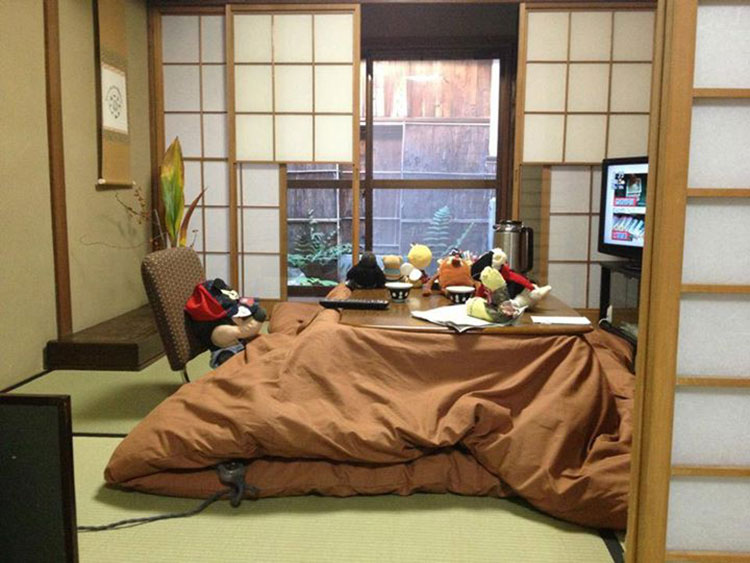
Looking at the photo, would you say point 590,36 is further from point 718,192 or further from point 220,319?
point 718,192

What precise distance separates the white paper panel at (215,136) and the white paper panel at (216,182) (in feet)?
0.27

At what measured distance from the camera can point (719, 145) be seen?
4.35 ft

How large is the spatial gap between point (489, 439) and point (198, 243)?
3.71 meters

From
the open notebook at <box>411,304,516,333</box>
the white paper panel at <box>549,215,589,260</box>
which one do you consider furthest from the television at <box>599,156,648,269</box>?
the open notebook at <box>411,304,516,333</box>

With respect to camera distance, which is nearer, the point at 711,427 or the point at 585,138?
the point at 711,427

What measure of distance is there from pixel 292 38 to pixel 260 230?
1.45 m

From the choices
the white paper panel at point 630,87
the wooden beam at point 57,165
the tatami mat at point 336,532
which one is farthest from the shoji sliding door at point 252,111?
the tatami mat at point 336,532

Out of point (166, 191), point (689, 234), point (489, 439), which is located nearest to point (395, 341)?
point (489, 439)

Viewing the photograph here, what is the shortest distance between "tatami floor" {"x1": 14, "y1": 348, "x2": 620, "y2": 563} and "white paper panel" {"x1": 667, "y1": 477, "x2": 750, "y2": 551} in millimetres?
441

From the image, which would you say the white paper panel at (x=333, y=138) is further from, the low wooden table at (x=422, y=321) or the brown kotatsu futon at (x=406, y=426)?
the brown kotatsu futon at (x=406, y=426)

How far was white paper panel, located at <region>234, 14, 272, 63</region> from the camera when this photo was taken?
5047 mm

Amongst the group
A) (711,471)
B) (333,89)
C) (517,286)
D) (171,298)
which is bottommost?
(711,471)

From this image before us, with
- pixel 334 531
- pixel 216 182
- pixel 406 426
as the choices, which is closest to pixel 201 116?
pixel 216 182

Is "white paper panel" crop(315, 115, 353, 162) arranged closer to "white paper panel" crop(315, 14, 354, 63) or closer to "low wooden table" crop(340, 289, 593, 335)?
"white paper panel" crop(315, 14, 354, 63)
